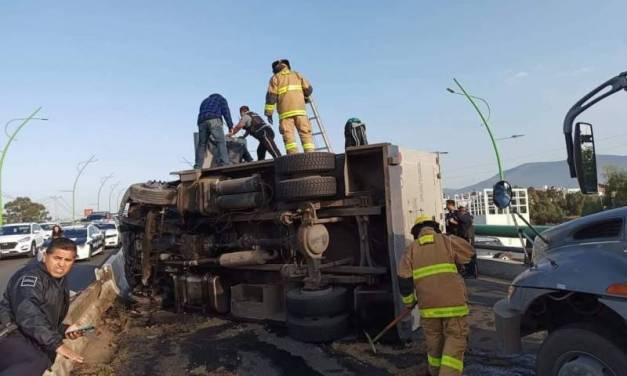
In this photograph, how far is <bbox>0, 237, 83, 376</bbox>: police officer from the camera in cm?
331

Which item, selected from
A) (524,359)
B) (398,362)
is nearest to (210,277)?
(398,362)

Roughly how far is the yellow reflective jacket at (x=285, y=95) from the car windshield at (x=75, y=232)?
1593cm

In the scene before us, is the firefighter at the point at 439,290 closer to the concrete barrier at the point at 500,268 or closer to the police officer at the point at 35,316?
the police officer at the point at 35,316

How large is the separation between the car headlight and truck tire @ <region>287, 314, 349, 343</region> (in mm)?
2766

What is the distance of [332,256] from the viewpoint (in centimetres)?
705

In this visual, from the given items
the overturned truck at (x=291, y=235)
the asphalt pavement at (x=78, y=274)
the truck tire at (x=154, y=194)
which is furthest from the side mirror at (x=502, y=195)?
the asphalt pavement at (x=78, y=274)

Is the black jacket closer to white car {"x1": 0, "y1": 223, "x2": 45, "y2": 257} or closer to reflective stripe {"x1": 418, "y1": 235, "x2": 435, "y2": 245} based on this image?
reflective stripe {"x1": 418, "y1": 235, "x2": 435, "y2": 245}

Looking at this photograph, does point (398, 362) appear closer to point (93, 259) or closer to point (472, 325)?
point (472, 325)

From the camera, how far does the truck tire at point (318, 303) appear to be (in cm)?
595

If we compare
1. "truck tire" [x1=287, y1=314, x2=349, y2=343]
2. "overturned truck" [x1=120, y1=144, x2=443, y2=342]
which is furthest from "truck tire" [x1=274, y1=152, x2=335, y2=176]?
"truck tire" [x1=287, y1=314, x2=349, y2=343]

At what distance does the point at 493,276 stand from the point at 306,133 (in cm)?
502

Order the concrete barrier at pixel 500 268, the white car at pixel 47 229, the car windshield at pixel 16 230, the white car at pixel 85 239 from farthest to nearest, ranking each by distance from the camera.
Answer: the white car at pixel 47 229, the car windshield at pixel 16 230, the white car at pixel 85 239, the concrete barrier at pixel 500 268

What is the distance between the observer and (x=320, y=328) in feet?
19.4

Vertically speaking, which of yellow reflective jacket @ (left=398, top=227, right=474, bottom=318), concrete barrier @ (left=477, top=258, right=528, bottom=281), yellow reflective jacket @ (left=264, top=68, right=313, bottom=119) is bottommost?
concrete barrier @ (left=477, top=258, right=528, bottom=281)
